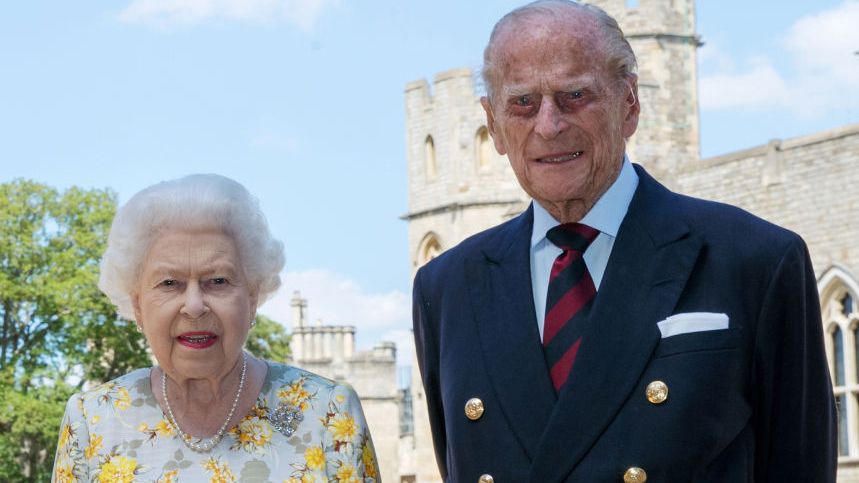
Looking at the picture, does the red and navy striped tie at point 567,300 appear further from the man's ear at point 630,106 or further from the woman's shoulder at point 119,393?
the woman's shoulder at point 119,393

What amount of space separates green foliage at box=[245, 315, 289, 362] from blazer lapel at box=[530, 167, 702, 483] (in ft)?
137

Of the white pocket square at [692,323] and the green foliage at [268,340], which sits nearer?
the white pocket square at [692,323]

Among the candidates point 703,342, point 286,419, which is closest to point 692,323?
point 703,342

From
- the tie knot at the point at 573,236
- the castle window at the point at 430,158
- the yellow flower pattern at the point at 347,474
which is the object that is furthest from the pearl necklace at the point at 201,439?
the castle window at the point at 430,158

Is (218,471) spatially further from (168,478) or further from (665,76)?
(665,76)

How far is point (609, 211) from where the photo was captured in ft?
12.8

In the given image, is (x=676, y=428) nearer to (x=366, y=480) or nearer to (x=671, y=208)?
(x=671, y=208)

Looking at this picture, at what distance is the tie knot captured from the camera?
3877 millimetres

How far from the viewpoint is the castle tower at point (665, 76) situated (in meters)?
26.9

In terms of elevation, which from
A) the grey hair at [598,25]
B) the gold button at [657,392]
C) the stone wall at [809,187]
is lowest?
the gold button at [657,392]

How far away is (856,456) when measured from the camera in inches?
824

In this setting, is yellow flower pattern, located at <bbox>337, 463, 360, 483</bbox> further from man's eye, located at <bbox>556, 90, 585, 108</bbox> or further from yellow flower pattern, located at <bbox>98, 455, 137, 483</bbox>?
man's eye, located at <bbox>556, 90, 585, 108</bbox>

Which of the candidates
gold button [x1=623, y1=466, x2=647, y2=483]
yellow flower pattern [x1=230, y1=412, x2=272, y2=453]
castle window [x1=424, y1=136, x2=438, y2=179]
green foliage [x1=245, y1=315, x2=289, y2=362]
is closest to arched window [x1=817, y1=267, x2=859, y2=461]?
castle window [x1=424, y1=136, x2=438, y2=179]

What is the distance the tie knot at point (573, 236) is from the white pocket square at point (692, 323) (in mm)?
308
